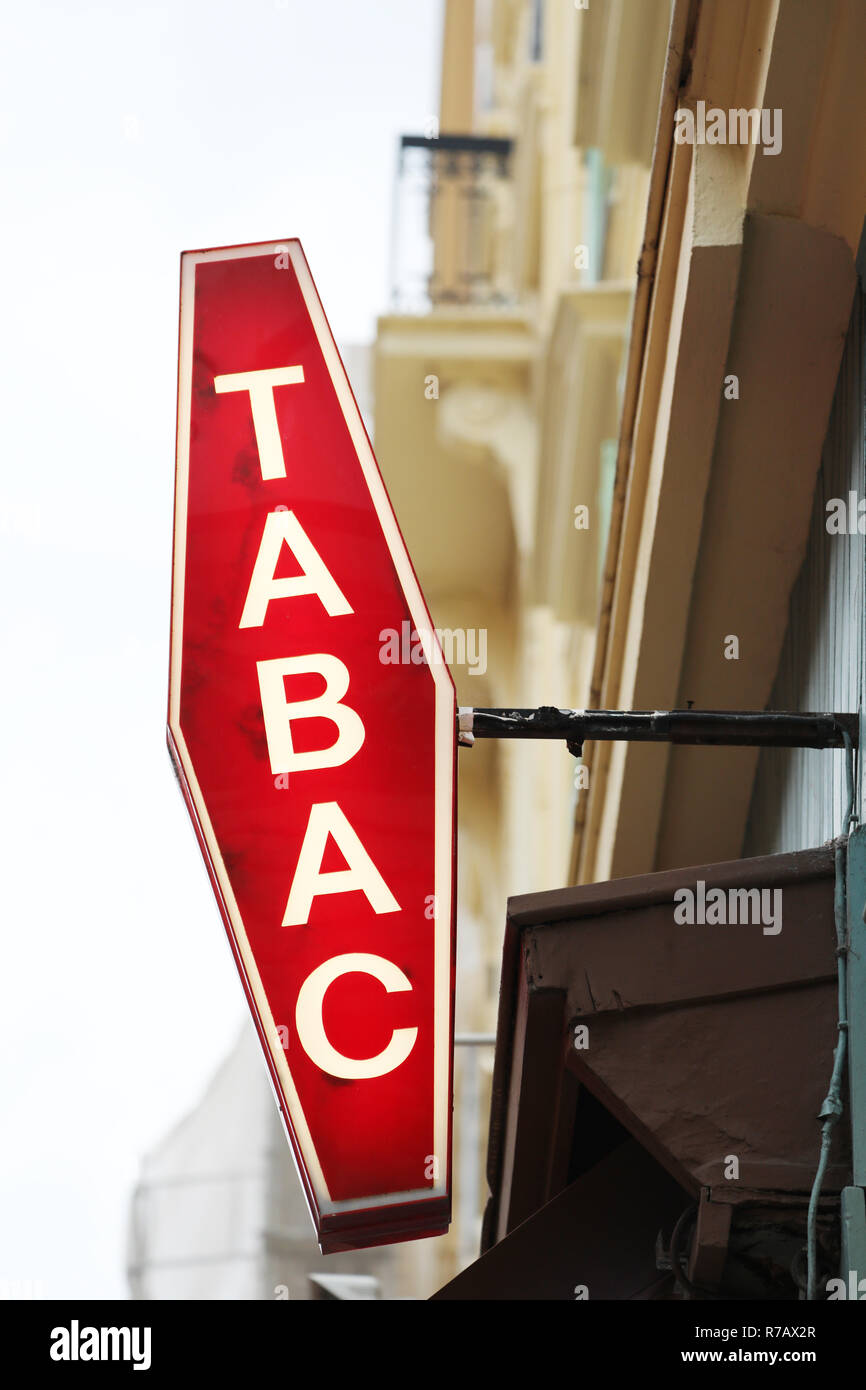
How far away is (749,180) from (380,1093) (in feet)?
8.76

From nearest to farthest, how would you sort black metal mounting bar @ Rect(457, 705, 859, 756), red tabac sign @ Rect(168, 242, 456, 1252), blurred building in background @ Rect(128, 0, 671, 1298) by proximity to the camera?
red tabac sign @ Rect(168, 242, 456, 1252) < black metal mounting bar @ Rect(457, 705, 859, 756) < blurred building in background @ Rect(128, 0, 671, 1298)

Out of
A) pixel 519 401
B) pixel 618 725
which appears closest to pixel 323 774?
pixel 618 725

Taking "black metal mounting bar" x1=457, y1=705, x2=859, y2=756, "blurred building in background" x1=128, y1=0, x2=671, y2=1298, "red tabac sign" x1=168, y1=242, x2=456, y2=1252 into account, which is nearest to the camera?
"red tabac sign" x1=168, y1=242, x2=456, y2=1252

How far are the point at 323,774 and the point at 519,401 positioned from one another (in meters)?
7.41

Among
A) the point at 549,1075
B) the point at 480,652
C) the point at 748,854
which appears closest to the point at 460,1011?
the point at 480,652

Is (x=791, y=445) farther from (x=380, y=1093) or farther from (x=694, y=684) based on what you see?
(x=380, y=1093)

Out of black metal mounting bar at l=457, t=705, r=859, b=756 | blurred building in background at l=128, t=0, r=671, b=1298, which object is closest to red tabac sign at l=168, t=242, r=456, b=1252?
black metal mounting bar at l=457, t=705, r=859, b=756

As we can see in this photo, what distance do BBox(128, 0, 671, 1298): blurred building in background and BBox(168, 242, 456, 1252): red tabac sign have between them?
4.71 ft

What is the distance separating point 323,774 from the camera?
13.2 feet

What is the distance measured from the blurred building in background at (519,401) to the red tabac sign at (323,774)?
4.71 feet

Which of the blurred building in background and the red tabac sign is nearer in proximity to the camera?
the red tabac sign

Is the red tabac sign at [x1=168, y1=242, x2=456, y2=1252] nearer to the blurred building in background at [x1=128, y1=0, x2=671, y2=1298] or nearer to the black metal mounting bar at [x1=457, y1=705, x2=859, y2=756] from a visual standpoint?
the black metal mounting bar at [x1=457, y1=705, x2=859, y2=756]

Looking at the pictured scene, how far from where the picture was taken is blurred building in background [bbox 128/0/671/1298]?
8.37m

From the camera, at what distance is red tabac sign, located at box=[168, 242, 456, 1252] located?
386 cm
